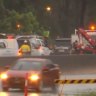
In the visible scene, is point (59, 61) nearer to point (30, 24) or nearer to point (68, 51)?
point (68, 51)

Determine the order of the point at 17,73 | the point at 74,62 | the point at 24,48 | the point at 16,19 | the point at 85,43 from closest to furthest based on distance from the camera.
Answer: the point at 17,73 < the point at 74,62 < the point at 24,48 < the point at 85,43 < the point at 16,19

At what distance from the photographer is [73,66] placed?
37.2m

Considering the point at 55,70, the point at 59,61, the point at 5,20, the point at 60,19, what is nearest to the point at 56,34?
the point at 60,19

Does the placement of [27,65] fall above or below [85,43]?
above

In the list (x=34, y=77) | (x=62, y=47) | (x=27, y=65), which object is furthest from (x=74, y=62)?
(x=62, y=47)

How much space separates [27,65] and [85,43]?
110 ft

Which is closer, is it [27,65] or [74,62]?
[27,65]

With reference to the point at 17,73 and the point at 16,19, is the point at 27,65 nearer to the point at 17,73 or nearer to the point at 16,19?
the point at 17,73

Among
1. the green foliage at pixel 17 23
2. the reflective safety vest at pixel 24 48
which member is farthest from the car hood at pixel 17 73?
the green foliage at pixel 17 23

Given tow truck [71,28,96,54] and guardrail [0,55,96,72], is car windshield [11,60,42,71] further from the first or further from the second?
tow truck [71,28,96,54]

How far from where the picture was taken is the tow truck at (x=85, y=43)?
5566 cm

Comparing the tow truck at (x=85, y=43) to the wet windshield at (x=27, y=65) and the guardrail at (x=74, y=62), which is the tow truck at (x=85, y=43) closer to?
the guardrail at (x=74, y=62)

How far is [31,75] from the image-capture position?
996 inches

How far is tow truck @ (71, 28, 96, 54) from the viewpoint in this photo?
183 feet
